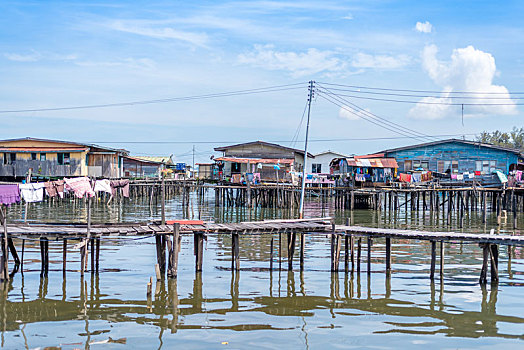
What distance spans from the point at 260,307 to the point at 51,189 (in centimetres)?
1441

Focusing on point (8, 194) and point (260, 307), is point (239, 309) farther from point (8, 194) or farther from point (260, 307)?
point (8, 194)

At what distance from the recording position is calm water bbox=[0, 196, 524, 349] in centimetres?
1263

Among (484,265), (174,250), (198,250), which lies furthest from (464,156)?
(174,250)

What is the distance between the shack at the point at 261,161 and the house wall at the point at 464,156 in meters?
10.00

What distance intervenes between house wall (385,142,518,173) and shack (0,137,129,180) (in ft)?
79.8

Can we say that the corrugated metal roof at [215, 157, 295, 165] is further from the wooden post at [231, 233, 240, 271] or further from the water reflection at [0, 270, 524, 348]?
the water reflection at [0, 270, 524, 348]

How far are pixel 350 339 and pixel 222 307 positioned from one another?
3.59 meters

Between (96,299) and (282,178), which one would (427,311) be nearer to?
(96,299)

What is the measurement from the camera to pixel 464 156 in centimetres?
4603

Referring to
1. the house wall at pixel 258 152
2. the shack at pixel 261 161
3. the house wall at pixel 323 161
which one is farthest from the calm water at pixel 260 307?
the house wall at pixel 323 161

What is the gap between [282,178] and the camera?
49.6m

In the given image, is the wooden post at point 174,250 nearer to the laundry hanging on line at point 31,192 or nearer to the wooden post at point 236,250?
the wooden post at point 236,250

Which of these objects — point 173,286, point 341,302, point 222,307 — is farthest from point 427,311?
point 173,286

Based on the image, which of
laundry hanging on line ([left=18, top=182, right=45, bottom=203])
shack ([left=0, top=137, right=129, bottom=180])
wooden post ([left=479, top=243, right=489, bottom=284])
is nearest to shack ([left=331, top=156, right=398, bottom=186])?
shack ([left=0, top=137, right=129, bottom=180])
